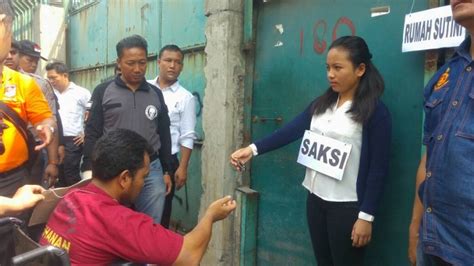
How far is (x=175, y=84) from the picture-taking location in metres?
3.95

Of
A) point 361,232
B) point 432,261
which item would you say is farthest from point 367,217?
point 432,261

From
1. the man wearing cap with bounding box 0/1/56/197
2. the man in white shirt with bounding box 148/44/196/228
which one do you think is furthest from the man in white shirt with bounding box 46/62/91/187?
the man wearing cap with bounding box 0/1/56/197

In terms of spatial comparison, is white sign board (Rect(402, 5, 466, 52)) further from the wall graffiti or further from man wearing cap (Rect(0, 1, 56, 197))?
man wearing cap (Rect(0, 1, 56, 197))

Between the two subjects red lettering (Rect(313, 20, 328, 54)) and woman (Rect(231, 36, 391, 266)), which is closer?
woman (Rect(231, 36, 391, 266))

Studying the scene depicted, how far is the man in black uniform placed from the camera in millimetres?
3223

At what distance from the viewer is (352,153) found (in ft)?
7.71

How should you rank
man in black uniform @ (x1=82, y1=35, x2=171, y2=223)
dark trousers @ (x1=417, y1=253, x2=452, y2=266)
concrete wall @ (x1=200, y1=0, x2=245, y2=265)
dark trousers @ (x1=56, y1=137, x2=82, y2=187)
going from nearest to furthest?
dark trousers @ (x1=417, y1=253, x2=452, y2=266)
man in black uniform @ (x1=82, y1=35, x2=171, y2=223)
concrete wall @ (x1=200, y1=0, x2=245, y2=265)
dark trousers @ (x1=56, y1=137, x2=82, y2=187)

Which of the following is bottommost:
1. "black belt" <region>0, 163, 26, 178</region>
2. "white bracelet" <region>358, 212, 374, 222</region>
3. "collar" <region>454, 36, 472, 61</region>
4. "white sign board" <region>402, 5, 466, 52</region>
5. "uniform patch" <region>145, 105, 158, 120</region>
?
"white bracelet" <region>358, 212, 374, 222</region>

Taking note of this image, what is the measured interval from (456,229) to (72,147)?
4.33 metres

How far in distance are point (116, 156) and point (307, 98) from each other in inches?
63.3

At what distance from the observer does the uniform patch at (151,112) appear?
129 inches

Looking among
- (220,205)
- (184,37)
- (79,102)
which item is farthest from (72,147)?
(220,205)

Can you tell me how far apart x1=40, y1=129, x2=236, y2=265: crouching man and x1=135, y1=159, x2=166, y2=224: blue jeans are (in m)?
1.25

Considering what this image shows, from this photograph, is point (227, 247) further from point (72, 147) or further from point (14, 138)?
point (72, 147)
